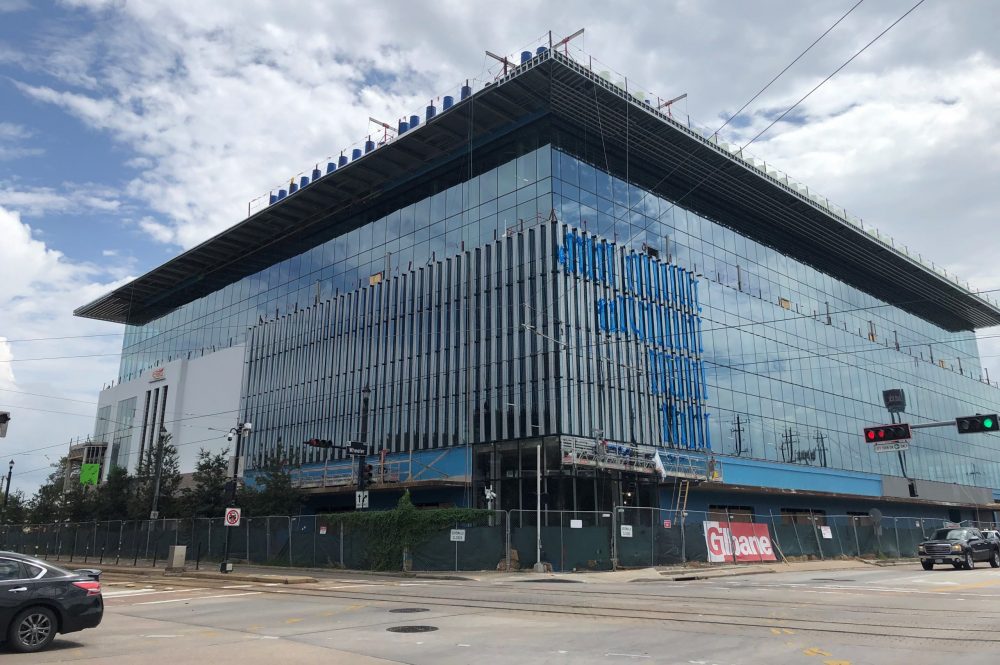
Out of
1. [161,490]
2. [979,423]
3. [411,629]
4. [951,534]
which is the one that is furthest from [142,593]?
[161,490]

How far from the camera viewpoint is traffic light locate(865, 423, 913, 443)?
93.7 feet

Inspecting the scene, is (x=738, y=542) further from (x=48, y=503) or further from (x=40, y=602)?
(x=48, y=503)

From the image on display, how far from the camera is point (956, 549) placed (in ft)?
95.7

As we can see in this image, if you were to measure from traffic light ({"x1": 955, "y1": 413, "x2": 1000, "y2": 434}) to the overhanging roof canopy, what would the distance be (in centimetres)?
2320

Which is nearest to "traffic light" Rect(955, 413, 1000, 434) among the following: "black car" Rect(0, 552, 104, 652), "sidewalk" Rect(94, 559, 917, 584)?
"sidewalk" Rect(94, 559, 917, 584)

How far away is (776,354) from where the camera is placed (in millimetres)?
55375

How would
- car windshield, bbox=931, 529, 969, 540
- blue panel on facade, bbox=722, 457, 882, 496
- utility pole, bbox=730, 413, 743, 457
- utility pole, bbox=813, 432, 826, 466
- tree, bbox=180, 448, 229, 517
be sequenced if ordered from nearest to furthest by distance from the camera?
1. car windshield, bbox=931, 529, 969, 540
2. tree, bbox=180, 448, 229, 517
3. blue panel on facade, bbox=722, 457, 882, 496
4. utility pole, bbox=730, 413, 743, 457
5. utility pole, bbox=813, 432, 826, 466

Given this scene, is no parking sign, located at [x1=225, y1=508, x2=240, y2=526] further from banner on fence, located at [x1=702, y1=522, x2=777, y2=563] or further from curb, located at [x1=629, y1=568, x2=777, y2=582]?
banner on fence, located at [x1=702, y1=522, x2=777, y2=563]

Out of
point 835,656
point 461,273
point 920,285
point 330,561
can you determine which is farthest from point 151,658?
point 920,285

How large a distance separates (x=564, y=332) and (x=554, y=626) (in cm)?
2724

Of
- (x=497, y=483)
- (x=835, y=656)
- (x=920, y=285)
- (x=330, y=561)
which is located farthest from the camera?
(x=920, y=285)

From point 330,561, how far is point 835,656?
28.4m

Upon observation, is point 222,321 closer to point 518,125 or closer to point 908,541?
point 518,125

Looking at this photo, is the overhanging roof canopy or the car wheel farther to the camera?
the overhanging roof canopy
